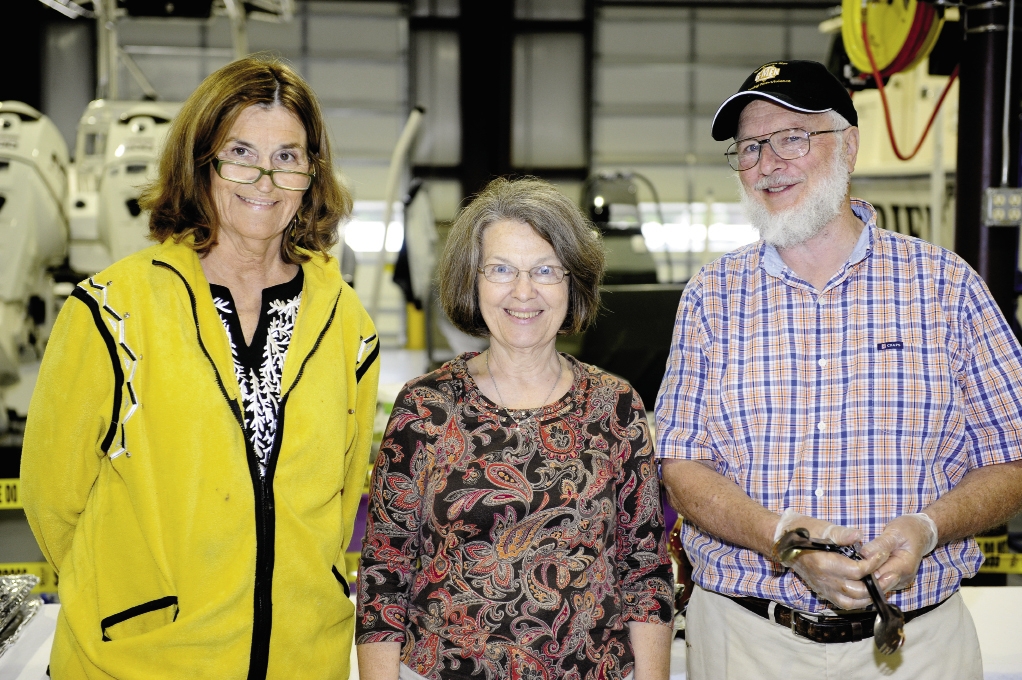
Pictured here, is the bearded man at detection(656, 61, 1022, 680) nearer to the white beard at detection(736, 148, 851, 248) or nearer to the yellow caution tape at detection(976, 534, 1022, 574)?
the white beard at detection(736, 148, 851, 248)

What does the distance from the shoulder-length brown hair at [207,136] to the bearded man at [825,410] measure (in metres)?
0.82

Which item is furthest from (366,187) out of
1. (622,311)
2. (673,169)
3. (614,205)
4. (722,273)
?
(722,273)

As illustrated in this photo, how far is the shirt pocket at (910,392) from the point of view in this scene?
1687 millimetres

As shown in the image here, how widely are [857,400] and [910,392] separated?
0.30 feet

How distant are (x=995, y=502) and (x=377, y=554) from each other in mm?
1061

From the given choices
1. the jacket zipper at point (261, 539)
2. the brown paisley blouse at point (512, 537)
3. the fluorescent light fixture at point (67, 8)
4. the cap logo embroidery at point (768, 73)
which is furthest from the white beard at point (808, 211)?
the fluorescent light fixture at point (67, 8)

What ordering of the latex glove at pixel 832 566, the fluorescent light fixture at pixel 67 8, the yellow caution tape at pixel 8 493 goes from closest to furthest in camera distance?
the latex glove at pixel 832 566 < the yellow caution tape at pixel 8 493 < the fluorescent light fixture at pixel 67 8

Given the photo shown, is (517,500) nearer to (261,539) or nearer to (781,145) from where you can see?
(261,539)

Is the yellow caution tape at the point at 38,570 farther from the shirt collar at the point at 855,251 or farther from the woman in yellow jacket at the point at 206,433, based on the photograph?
the shirt collar at the point at 855,251

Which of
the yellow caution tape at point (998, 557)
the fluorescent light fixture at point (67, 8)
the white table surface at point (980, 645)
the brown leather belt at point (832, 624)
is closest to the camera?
the brown leather belt at point (832, 624)

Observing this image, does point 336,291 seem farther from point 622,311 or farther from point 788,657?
point 622,311

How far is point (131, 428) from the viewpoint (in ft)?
4.88

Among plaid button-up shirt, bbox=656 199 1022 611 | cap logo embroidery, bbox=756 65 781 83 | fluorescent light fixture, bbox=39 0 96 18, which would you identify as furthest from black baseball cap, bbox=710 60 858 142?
fluorescent light fixture, bbox=39 0 96 18

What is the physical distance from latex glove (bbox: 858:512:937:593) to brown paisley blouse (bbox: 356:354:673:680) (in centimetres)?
35
